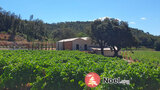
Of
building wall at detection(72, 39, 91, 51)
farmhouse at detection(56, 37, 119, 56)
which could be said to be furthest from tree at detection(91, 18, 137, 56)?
building wall at detection(72, 39, 91, 51)

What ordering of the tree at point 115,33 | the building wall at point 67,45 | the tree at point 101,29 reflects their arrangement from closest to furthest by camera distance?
the tree at point 115,33 → the tree at point 101,29 → the building wall at point 67,45

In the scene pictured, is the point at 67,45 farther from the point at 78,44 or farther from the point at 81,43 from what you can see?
the point at 81,43

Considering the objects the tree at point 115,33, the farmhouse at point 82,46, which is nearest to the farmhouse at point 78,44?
the farmhouse at point 82,46

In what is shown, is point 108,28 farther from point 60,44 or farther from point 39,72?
point 39,72

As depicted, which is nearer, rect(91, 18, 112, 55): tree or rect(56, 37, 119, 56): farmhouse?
rect(91, 18, 112, 55): tree

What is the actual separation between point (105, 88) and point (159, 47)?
9550 centimetres

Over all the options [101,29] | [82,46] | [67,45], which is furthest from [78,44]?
[101,29]

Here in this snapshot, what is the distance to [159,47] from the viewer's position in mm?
87750

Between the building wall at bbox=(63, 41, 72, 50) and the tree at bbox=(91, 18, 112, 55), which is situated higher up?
the tree at bbox=(91, 18, 112, 55)

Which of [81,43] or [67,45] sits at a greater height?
[81,43]

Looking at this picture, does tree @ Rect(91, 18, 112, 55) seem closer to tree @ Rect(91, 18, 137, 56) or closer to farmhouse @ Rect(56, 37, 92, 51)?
tree @ Rect(91, 18, 137, 56)

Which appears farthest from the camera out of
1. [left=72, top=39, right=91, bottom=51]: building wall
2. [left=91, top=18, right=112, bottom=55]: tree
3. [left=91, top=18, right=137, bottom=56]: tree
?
[left=72, top=39, right=91, bottom=51]: building wall

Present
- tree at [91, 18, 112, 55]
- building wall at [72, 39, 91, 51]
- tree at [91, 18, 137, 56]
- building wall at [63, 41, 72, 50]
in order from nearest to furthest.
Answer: tree at [91, 18, 137, 56]
tree at [91, 18, 112, 55]
building wall at [72, 39, 91, 51]
building wall at [63, 41, 72, 50]

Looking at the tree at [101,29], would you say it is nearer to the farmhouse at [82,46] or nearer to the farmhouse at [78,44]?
the farmhouse at [82,46]
